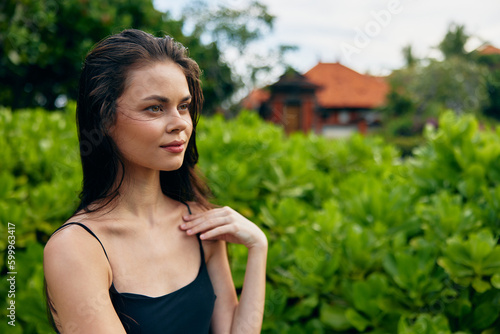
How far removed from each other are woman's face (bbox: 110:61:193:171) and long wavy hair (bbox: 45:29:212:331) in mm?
26

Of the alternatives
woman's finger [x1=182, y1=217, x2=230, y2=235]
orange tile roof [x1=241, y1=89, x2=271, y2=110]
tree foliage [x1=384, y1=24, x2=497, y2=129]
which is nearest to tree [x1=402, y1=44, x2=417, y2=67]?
tree foliage [x1=384, y1=24, x2=497, y2=129]

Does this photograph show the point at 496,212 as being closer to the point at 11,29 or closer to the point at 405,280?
A: the point at 405,280

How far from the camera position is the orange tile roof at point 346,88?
109ft

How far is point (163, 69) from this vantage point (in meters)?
1.38

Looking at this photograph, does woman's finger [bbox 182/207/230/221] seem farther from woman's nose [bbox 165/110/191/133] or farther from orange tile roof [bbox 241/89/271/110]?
orange tile roof [bbox 241/89/271/110]

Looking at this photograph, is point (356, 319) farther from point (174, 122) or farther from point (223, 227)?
point (174, 122)

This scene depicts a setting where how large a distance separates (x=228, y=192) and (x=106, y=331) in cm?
146

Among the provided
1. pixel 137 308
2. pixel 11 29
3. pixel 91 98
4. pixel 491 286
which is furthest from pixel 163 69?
pixel 11 29

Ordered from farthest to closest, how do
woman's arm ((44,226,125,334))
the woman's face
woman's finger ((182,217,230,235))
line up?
1. woman's finger ((182,217,230,235))
2. the woman's face
3. woman's arm ((44,226,125,334))

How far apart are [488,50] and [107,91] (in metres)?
37.1

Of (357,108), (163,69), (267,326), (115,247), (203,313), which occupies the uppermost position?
(163,69)

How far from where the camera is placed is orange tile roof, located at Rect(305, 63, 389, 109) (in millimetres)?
33375

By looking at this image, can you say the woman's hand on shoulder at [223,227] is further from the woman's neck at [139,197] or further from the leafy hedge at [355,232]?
the leafy hedge at [355,232]

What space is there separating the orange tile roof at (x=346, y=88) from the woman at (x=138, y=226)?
102ft
